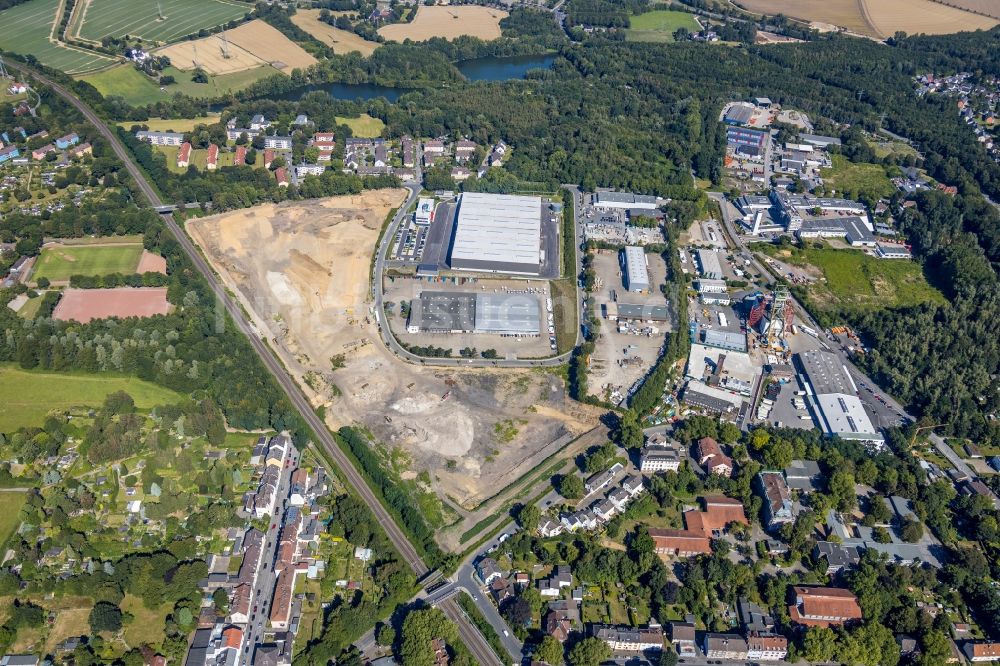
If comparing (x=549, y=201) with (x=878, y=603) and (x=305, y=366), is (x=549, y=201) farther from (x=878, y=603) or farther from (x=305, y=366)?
(x=878, y=603)

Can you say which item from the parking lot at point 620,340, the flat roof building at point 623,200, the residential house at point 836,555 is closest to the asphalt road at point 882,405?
the residential house at point 836,555

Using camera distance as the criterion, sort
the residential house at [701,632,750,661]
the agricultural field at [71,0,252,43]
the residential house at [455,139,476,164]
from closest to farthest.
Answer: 1. the residential house at [701,632,750,661]
2. the residential house at [455,139,476,164]
3. the agricultural field at [71,0,252,43]

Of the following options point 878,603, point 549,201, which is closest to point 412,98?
point 549,201

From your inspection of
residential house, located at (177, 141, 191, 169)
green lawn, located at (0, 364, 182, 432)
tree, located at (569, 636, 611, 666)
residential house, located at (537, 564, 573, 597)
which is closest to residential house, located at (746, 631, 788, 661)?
tree, located at (569, 636, 611, 666)

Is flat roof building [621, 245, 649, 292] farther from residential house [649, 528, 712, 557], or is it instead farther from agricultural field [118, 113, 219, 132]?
agricultural field [118, 113, 219, 132]

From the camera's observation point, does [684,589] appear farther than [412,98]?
No

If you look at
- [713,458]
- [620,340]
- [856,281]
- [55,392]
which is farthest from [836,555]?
[55,392]
